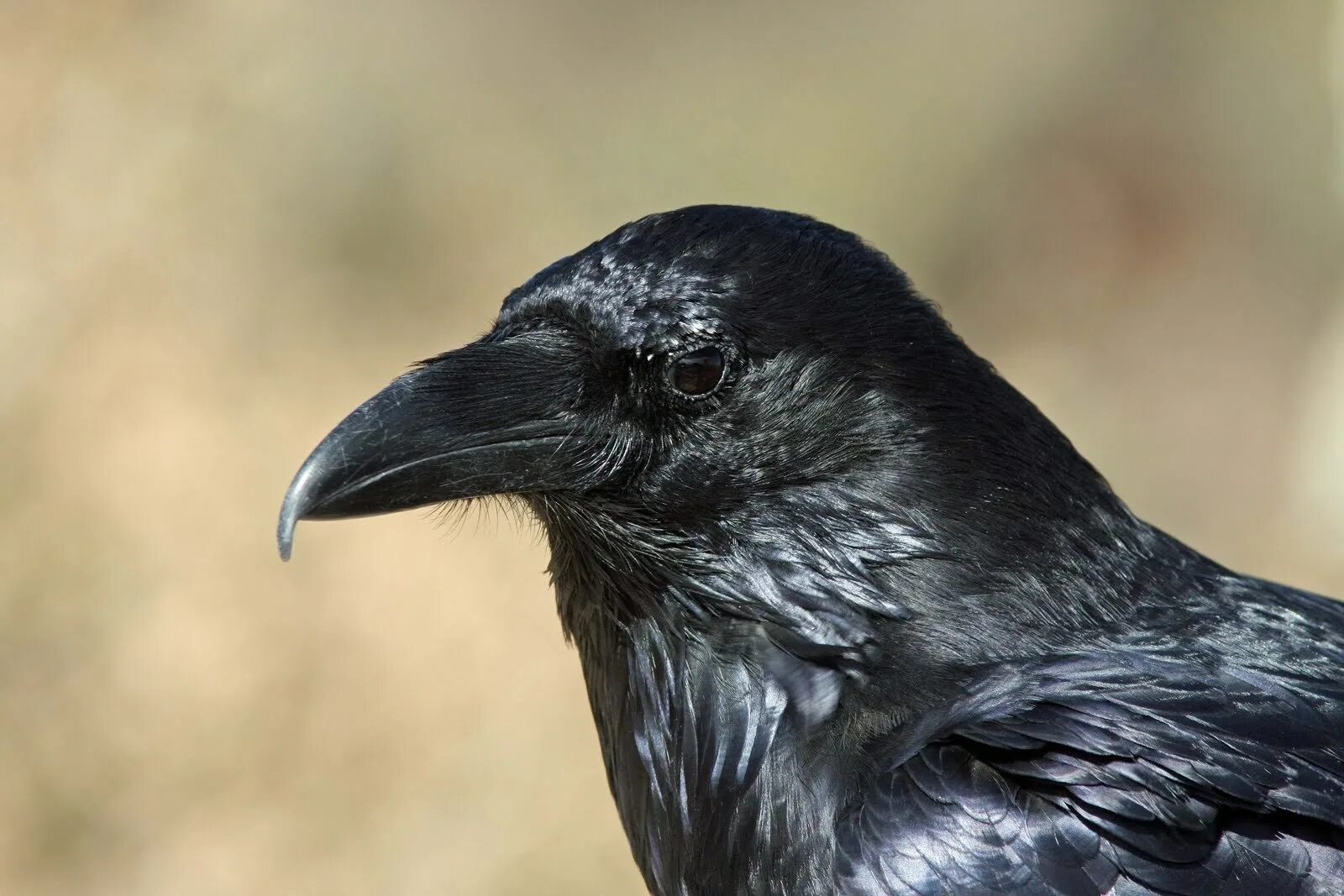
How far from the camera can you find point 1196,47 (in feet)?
32.8

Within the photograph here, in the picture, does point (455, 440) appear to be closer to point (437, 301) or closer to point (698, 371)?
point (698, 371)

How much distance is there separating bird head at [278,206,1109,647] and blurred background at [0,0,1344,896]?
4114mm

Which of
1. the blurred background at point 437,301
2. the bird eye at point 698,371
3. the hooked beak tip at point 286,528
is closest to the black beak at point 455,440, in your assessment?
the hooked beak tip at point 286,528

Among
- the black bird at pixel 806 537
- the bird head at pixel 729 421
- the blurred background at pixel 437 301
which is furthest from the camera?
the blurred background at pixel 437 301

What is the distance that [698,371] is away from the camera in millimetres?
2766

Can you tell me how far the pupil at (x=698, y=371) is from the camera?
275 centimetres

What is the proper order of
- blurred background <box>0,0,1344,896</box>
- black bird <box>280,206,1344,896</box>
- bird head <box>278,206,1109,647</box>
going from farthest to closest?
1. blurred background <box>0,0,1344,896</box>
2. bird head <box>278,206,1109,647</box>
3. black bird <box>280,206,1344,896</box>

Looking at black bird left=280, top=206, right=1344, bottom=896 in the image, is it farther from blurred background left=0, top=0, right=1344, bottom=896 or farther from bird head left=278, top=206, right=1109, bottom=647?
blurred background left=0, top=0, right=1344, bottom=896

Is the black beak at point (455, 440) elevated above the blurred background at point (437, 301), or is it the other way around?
the blurred background at point (437, 301)

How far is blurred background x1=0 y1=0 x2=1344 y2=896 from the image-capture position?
6.78 m

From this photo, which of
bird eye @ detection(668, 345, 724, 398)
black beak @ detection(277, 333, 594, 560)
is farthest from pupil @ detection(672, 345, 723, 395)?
black beak @ detection(277, 333, 594, 560)

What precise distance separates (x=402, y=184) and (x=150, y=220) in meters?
1.41

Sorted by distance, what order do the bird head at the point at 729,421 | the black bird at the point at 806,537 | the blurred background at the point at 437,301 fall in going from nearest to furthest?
the black bird at the point at 806,537 < the bird head at the point at 729,421 < the blurred background at the point at 437,301

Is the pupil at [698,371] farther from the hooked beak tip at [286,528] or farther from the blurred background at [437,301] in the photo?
the blurred background at [437,301]
